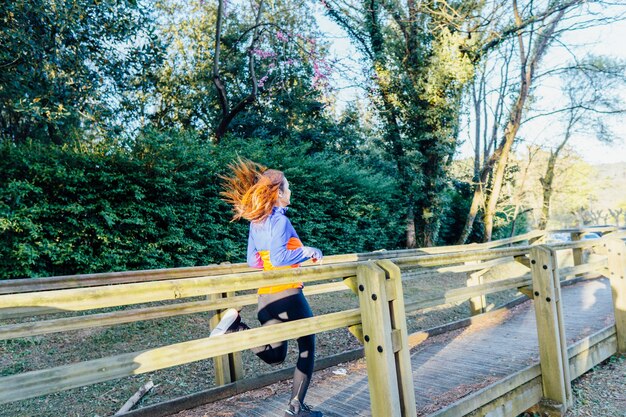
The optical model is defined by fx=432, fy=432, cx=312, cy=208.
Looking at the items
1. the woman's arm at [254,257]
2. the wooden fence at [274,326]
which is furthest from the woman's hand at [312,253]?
the woman's arm at [254,257]

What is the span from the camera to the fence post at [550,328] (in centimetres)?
410

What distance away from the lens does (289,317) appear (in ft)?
9.50

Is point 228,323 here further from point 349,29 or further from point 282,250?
point 349,29

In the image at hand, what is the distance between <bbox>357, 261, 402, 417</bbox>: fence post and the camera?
2691mm

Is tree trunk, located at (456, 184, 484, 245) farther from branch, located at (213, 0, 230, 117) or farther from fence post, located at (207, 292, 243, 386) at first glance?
fence post, located at (207, 292, 243, 386)

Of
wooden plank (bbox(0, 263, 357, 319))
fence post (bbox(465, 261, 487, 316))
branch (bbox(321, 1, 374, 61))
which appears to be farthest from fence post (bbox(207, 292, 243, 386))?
branch (bbox(321, 1, 374, 61))

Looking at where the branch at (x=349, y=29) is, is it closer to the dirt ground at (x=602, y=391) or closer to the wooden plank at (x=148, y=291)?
the dirt ground at (x=602, y=391)

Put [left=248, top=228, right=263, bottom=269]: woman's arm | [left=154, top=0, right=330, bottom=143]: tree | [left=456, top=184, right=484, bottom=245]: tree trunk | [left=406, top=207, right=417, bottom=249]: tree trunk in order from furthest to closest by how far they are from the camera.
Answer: [left=456, top=184, right=484, bottom=245]: tree trunk < [left=154, top=0, right=330, bottom=143]: tree < [left=406, top=207, right=417, bottom=249]: tree trunk < [left=248, top=228, right=263, bottom=269]: woman's arm

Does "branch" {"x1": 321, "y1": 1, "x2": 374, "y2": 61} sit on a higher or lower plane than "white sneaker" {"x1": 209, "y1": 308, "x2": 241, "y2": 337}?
higher

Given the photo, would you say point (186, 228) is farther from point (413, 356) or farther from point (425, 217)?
point (425, 217)

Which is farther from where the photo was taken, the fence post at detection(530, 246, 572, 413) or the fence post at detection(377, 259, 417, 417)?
the fence post at detection(530, 246, 572, 413)

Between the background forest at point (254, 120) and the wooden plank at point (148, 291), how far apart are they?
16.1 ft

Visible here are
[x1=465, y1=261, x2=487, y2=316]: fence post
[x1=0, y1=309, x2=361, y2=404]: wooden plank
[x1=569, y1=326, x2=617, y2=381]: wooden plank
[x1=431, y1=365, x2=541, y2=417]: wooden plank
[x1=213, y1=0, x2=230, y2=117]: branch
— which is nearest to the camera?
[x1=0, y1=309, x2=361, y2=404]: wooden plank

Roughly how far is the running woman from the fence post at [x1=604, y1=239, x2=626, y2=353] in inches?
191
